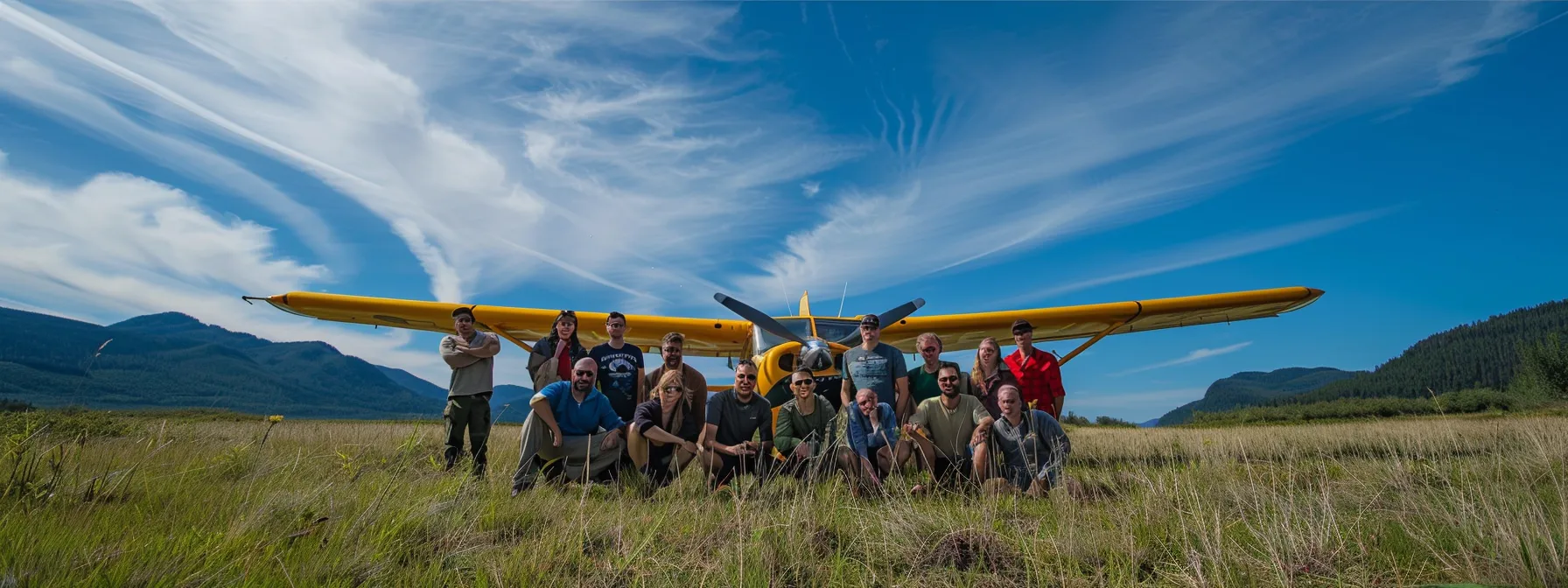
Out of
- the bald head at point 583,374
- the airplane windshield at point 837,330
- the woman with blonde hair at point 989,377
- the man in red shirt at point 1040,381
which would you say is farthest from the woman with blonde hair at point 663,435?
the airplane windshield at point 837,330

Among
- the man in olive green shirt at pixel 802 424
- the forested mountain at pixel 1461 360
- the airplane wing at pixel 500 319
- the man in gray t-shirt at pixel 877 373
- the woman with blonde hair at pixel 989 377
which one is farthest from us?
the forested mountain at pixel 1461 360

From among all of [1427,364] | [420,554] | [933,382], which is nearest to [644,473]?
[420,554]

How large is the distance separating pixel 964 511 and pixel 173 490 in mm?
4121

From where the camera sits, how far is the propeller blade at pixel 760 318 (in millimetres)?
8742

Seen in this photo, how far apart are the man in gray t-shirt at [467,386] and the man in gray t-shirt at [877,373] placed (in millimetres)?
3278

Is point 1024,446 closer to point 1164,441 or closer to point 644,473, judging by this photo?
point 644,473

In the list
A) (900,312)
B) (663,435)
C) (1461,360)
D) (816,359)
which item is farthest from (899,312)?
(1461,360)

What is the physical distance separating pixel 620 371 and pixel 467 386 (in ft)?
4.34

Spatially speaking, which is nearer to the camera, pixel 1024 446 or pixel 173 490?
pixel 173 490

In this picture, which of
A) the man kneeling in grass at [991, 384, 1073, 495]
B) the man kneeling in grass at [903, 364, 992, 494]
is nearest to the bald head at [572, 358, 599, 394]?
the man kneeling in grass at [903, 364, 992, 494]

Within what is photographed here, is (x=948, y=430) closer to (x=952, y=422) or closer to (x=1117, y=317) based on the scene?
(x=952, y=422)

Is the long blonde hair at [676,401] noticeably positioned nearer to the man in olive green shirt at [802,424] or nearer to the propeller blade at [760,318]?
the man in olive green shirt at [802,424]

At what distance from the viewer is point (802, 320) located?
9.09m

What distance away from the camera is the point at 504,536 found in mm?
3201
